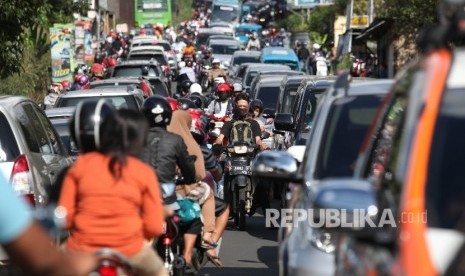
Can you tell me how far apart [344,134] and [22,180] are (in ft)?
11.1

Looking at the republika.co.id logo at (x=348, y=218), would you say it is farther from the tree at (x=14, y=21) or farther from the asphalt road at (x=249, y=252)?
the tree at (x=14, y=21)

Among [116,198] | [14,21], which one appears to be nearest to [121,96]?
[14,21]

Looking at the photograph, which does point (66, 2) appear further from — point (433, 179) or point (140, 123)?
point (433, 179)

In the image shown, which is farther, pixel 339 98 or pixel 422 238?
pixel 339 98

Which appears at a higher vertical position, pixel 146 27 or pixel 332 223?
pixel 332 223

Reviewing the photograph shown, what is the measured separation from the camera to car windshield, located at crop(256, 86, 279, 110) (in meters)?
27.1

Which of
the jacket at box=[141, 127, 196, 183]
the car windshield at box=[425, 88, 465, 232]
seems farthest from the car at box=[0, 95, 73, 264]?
the car windshield at box=[425, 88, 465, 232]

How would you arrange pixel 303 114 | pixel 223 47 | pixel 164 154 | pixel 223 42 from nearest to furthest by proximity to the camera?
pixel 164 154 < pixel 303 114 < pixel 223 47 < pixel 223 42

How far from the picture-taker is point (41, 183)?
1195cm

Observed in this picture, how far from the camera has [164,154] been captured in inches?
400

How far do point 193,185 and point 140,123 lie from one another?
4.69m

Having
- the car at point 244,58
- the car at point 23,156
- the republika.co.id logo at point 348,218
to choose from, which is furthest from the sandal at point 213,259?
the car at point 244,58

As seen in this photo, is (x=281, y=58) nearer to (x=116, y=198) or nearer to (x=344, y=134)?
(x=344, y=134)

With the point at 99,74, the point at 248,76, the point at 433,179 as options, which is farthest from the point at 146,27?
the point at 433,179
